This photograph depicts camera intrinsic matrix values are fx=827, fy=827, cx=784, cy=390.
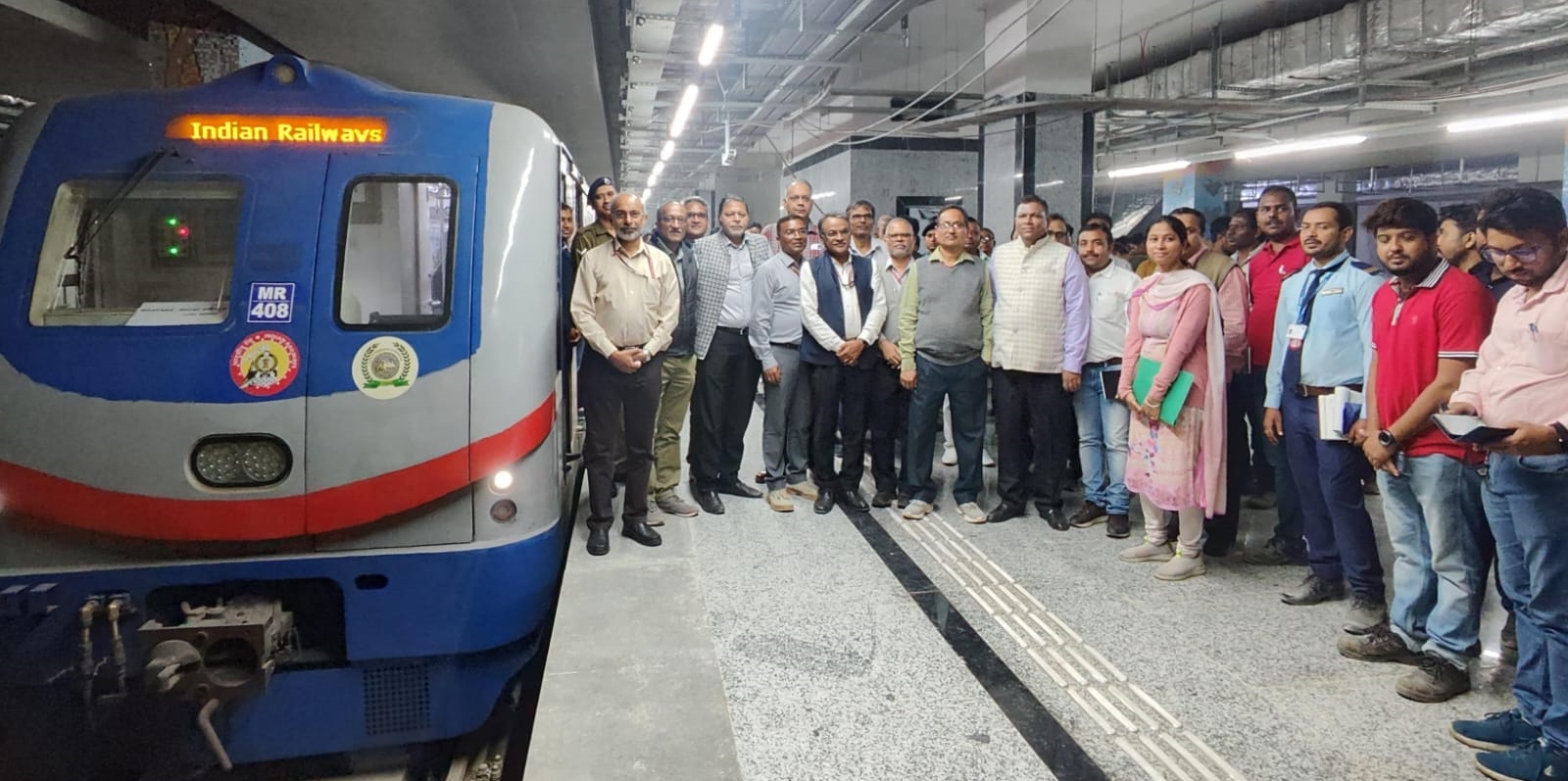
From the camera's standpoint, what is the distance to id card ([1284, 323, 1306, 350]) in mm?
3590

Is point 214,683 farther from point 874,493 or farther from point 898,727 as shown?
point 874,493

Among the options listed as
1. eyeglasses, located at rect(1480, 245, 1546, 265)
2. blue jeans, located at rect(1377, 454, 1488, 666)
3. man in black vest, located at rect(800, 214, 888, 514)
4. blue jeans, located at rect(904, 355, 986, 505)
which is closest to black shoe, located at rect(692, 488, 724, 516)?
man in black vest, located at rect(800, 214, 888, 514)

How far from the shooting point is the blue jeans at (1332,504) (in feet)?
10.9

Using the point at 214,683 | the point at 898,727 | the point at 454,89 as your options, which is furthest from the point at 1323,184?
the point at 214,683

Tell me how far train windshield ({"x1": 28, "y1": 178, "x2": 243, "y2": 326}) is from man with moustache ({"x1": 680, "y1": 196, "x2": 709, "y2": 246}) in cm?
254

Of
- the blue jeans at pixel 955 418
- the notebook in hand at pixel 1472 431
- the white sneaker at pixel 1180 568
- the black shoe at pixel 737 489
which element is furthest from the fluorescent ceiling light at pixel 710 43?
the notebook in hand at pixel 1472 431

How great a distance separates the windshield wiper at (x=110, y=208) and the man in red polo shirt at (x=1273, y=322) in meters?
4.69

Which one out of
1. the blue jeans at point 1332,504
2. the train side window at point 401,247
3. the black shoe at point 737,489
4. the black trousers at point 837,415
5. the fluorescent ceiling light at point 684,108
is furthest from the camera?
the fluorescent ceiling light at point 684,108

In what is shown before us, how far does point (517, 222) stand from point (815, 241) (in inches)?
302

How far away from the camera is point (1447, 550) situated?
283cm

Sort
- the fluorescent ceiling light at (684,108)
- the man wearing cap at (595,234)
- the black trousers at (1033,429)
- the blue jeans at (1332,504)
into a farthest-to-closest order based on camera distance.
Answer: the fluorescent ceiling light at (684,108), the black trousers at (1033,429), the man wearing cap at (595,234), the blue jeans at (1332,504)

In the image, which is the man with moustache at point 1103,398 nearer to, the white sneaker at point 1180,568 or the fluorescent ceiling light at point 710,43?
the white sneaker at point 1180,568

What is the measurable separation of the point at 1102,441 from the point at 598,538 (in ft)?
9.29

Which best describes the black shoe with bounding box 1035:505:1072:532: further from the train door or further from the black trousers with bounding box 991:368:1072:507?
the train door
